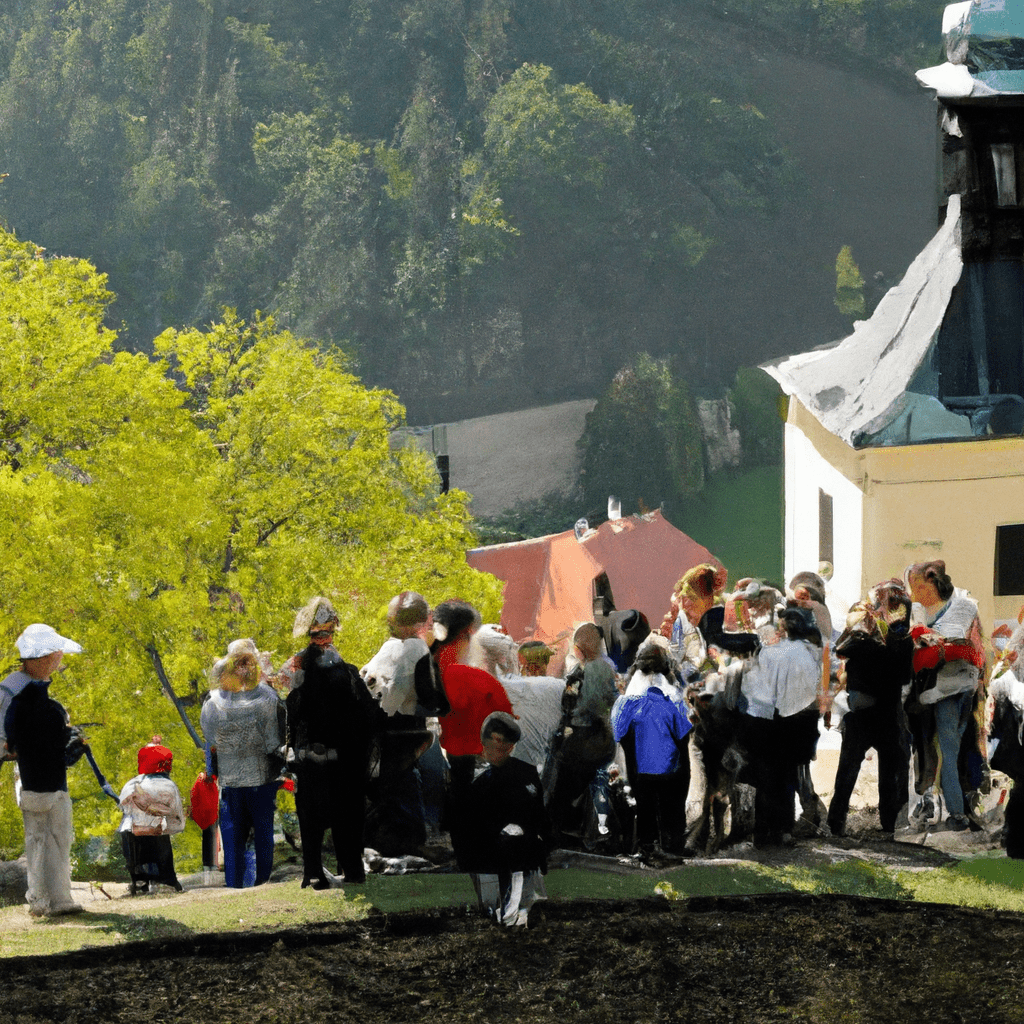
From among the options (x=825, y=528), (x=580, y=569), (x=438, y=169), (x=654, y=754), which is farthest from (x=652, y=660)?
(x=438, y=169)

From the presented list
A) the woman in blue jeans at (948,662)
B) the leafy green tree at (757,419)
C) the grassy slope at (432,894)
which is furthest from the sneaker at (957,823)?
the leafy green tree at (757,419)

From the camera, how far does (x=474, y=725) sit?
319 inches

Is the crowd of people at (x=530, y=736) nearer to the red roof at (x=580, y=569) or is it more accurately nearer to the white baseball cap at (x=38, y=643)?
the white baseball cap at (x=38, y=643)

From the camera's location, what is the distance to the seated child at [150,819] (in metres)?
9.12

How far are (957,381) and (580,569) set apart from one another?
23708 millimetres

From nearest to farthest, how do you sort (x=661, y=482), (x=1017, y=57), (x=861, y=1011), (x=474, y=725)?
(x=861, y=1011) → (x=474, y=725) → (x=1017, y=57) → (x=661, y=482)

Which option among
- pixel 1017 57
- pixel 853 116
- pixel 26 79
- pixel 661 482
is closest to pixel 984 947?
pixel 1017 57

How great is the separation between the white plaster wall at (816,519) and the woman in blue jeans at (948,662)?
7.33 metres

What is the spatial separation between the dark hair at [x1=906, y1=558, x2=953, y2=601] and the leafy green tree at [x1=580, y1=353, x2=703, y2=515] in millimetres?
61265

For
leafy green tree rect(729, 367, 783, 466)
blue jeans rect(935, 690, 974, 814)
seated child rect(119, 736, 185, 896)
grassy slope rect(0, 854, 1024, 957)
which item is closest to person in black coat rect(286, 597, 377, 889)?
grassy slope rect(0, 854, 1024, 957)

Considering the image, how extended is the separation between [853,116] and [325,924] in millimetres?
80049

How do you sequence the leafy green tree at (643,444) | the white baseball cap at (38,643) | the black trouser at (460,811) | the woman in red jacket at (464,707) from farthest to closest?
1. the leafy green tree at (643,444)
2. the woman in red jacket at (464,707)
3. the white baseball cap at (38,643)
4. the black trouser at (460,811)

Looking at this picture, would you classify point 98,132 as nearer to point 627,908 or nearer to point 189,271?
point 189,271

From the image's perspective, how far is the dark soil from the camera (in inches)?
267
